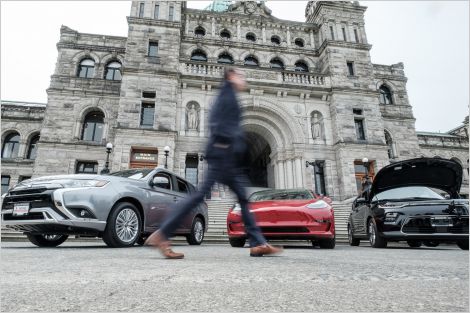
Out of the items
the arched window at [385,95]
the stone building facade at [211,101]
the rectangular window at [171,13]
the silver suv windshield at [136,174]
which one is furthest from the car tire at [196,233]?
the arched window at [385,95]

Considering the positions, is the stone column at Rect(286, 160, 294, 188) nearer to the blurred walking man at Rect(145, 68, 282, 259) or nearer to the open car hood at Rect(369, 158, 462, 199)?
the open car hood at Rect(369, 158, 462, 199)

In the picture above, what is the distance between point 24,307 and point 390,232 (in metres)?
6.47

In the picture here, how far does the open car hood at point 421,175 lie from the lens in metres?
6.59

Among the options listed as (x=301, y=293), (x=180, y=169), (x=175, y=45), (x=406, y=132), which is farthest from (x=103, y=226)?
(x=406, y=132)

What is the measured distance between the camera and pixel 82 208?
4.66 meters

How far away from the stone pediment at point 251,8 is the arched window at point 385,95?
41.1 ft

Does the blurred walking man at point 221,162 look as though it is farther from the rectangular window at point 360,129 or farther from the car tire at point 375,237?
the rectangular window at point 360,129

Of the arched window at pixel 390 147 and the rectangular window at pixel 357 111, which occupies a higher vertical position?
the rectangular window at pixel 357 111

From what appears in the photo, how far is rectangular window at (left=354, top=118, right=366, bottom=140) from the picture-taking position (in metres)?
20.7

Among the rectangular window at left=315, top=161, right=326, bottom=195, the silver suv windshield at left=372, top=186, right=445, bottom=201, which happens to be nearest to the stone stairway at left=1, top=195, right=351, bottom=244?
the rectangular window at left=315, top=161, right=326, bottom=195

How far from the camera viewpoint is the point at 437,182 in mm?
7031

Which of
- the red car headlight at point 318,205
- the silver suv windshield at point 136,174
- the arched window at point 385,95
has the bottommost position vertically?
the red car headlight at point 318,205

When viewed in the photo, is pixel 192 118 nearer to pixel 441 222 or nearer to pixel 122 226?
pixel 122 226

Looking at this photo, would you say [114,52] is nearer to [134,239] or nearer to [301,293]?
[134,239]
